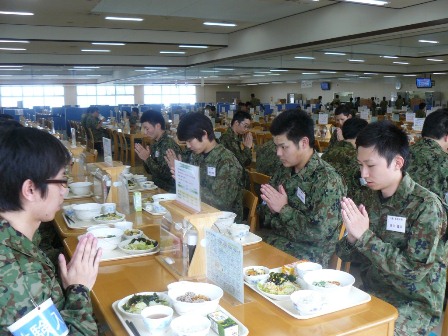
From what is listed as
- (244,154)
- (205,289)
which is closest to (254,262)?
(205,289)

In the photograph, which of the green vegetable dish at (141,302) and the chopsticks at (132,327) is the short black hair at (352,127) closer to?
the green vegetable dish at (141,302)

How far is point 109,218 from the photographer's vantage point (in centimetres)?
259

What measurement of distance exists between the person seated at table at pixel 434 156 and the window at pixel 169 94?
28.9 feet

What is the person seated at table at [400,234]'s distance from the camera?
170 cm

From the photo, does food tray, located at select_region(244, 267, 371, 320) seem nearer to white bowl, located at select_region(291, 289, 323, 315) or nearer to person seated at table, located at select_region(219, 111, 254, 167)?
white bowl, located at select_region(291, 289, 323, 315)

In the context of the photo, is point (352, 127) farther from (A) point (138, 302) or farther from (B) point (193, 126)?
(A) point (138, 302)

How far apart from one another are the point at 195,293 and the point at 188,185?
1.58 feet

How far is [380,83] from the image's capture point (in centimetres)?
1752

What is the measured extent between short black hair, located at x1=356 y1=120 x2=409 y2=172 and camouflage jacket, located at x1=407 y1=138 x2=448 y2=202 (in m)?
1.67

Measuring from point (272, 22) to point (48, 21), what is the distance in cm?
383

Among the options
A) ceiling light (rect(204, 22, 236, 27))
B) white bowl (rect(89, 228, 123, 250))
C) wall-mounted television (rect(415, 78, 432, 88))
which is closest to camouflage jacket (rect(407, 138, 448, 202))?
white bowl (rect(89, 228, 123, 250))

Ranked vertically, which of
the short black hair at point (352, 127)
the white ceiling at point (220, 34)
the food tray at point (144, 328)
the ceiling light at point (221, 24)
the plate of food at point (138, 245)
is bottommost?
the food tray at point (144, 328)

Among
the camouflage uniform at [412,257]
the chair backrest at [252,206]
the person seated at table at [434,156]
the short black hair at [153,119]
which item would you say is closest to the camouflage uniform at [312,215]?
the chair backrest at [252,206]

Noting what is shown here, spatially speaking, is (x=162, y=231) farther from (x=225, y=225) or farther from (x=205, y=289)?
(x=205, y=289)
